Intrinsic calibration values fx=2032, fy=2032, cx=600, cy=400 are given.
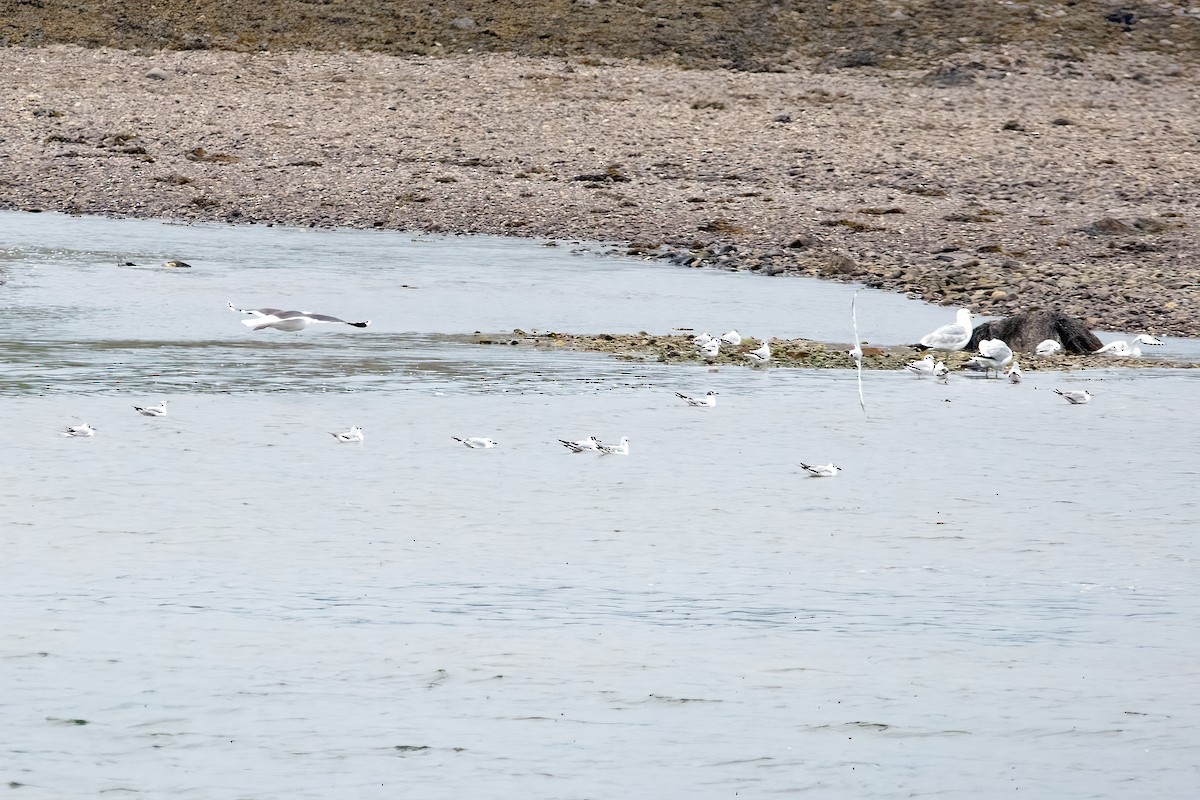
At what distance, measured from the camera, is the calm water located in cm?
681

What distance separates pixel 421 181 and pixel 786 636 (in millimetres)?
24778

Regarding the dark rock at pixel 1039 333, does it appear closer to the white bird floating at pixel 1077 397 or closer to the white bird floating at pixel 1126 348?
the white bird floating at pixel 1126 348

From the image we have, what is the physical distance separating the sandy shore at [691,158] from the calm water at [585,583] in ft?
24.7

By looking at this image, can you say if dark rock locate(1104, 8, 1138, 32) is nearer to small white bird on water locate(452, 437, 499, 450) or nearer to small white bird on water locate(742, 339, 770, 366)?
small white bird on water locate(742, 339, 770, 366)

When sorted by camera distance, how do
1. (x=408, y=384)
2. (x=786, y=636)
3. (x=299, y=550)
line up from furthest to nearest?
(x=408, y=384), (x=299, y=550), (x=786, y=636)

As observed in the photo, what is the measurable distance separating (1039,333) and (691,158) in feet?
50.0

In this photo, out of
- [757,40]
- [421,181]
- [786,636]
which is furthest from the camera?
[757,40]

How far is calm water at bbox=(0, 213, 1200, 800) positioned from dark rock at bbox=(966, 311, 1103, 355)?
1.30 meters

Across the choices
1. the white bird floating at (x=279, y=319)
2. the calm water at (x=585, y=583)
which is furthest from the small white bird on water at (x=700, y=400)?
the white bird floating at (x=279, y=319)

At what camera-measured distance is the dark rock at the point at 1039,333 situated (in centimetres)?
1812

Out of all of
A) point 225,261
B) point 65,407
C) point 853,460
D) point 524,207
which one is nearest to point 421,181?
point 524,207

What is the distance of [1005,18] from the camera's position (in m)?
47.5

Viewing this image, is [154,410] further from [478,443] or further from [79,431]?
[478,443]

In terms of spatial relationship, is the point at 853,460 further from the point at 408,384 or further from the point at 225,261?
the point at 225,261
